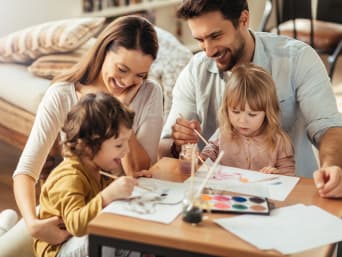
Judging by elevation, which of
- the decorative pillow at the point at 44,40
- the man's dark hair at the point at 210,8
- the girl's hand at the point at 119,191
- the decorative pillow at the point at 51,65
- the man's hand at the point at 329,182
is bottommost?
the decorative pillow at the point at 51,65

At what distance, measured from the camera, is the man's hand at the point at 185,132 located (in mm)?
2086

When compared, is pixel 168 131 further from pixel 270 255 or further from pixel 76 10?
pixel 76 10

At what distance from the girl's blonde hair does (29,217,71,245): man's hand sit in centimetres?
61

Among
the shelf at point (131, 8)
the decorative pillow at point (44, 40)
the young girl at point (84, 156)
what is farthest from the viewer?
the shelf at point (131, 8)

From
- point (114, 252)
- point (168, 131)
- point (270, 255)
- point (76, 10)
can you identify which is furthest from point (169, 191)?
point (76, 10)

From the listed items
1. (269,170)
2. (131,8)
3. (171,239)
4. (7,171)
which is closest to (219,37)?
(269,170)

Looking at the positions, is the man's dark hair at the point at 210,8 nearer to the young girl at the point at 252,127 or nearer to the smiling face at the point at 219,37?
the smiling face at the point at 219,37

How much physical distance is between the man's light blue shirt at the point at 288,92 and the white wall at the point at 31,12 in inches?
75.2

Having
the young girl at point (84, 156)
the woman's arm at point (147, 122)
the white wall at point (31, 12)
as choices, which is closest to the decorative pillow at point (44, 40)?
the white wall at point (31, 12)

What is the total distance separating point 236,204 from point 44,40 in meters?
2.09

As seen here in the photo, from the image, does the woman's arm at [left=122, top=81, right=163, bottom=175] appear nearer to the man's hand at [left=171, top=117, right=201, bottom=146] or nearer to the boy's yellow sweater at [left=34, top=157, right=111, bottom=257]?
the man's hand at [left=171, top=117, right=201, bottom=146]

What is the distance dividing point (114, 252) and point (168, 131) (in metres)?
0.60

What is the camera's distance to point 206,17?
7.01 feet

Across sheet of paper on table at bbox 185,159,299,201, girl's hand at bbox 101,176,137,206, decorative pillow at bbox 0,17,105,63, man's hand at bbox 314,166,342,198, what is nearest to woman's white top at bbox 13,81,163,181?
sheet of paper on table at bbox 185,159,299,201
